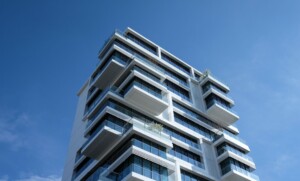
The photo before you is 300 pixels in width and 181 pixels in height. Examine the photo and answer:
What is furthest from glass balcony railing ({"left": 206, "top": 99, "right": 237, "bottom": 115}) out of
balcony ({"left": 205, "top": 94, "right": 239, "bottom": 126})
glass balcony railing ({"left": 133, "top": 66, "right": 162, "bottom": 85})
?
glass balcony railing ({"left": 133, "top": 66, "right": 162, "bottom": 85})

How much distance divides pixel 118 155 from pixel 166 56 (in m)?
20.0

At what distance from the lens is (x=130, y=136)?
104ft

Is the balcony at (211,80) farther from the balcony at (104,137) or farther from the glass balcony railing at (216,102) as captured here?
the balcony at (104,137)

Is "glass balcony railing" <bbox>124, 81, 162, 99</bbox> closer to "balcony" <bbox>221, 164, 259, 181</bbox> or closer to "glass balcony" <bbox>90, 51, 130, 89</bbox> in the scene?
"glass balcony" <bbox>90, 51, 130, 89</bbox>

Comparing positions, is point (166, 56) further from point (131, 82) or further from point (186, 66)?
point (131, 82)

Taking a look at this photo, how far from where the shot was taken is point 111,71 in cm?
4019

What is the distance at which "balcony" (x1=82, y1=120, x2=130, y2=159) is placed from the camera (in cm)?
3228

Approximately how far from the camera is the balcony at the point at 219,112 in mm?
42938

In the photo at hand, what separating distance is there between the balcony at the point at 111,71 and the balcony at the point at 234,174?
16171mm

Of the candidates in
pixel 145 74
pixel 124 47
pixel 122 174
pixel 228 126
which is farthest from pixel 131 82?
pixel 228 126

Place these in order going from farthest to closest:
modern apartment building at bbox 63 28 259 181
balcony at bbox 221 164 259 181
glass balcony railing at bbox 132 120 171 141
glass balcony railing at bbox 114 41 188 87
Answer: glass balcony railing at bbox 114 41 188 87
balcony at bbox 221 164 259 181
glass balcony railing at bbox 132 120 171 141
modern apartment building at bbox 63 28 259 181

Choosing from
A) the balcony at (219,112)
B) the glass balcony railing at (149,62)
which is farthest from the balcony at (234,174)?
the glass balcony railing at (149,62)

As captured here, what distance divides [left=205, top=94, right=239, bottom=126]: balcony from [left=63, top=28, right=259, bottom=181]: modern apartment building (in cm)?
12

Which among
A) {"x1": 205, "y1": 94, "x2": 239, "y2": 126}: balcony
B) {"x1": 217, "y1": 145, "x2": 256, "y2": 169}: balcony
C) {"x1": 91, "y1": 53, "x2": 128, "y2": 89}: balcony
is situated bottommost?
{"x1": 217, "y1": 145, "x2": 256, "y2": 169}: balcony
